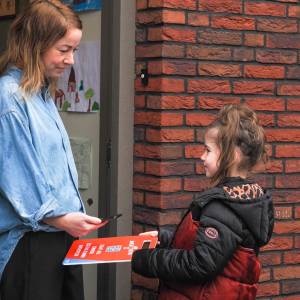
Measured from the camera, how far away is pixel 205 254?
10.9ft

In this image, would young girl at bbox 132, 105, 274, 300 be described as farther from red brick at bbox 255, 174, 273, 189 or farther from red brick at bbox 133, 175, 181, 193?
red brick at bbox 255, 174, 273, 189

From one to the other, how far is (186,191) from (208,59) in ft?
2.57

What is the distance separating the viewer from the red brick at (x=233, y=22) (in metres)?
5.14

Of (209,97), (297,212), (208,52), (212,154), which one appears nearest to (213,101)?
(209,97)

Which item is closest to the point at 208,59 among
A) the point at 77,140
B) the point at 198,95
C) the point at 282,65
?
the point at 198,95

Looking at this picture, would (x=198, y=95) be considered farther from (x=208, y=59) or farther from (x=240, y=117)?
(x=240, y=117)

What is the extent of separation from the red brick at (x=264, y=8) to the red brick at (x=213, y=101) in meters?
0.54

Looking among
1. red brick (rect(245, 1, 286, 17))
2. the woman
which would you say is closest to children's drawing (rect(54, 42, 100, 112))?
red brick (rect(245, 1, 286, 17))

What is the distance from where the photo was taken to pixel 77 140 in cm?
541

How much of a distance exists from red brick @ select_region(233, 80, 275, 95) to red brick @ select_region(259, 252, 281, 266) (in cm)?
99

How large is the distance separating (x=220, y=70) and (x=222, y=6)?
38cm

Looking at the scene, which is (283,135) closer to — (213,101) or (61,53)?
(213,101)

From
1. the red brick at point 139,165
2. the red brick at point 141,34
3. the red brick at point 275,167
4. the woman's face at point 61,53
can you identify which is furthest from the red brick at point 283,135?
the woman's face at point 61,53

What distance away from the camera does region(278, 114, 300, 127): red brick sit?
5.45m
